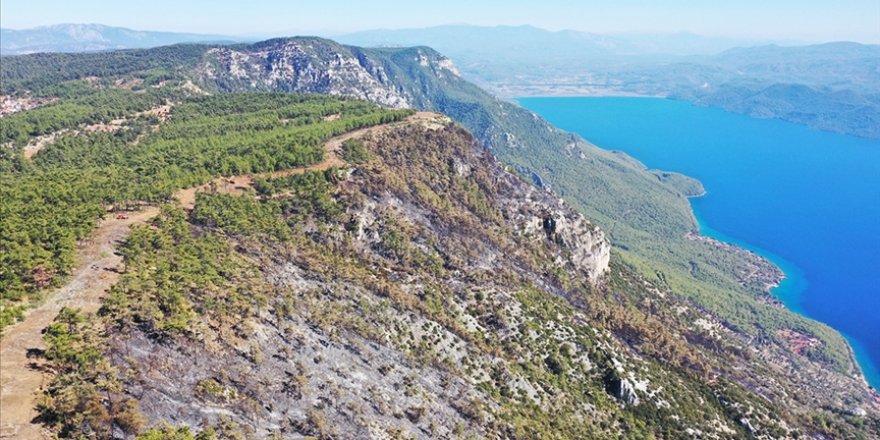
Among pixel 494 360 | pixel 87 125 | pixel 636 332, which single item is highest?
pixel 87 125

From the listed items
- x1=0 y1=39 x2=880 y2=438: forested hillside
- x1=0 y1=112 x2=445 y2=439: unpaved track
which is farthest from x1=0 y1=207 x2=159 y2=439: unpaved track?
x1=0 y1=39 x2=880 y2=438: forested hillside

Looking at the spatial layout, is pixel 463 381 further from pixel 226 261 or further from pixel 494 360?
pixel 226 261

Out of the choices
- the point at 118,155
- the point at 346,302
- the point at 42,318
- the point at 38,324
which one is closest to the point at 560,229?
the point at 346,302

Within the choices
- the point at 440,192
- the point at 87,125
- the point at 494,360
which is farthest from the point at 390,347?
the point at 87,125

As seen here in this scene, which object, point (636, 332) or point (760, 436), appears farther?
point (636, 332)

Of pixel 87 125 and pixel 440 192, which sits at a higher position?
pixel 87 125

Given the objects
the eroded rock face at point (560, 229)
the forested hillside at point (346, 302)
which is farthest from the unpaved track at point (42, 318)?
the eroded rock face at point (560, 229)

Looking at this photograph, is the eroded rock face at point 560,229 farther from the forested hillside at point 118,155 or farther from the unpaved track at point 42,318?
the unpaved track at point 42,318

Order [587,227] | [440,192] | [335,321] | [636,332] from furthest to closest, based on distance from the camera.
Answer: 1. [587,227]
2. [440,192]
3. [636,332]
4. [335,321]
